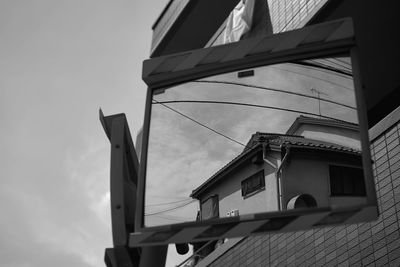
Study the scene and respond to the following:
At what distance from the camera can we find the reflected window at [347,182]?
289 cm

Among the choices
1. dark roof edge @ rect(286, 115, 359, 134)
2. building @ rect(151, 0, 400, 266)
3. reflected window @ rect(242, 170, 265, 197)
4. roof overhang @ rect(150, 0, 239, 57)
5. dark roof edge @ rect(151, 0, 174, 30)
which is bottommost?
reflected window @ rect(242, 170, 265, 197)

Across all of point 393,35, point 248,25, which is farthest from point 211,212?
point 393,35

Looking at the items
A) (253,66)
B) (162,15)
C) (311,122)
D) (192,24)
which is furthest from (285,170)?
(162,15)

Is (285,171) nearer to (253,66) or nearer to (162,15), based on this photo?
(253,66)

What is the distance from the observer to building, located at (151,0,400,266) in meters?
5.97

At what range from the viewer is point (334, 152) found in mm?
3398

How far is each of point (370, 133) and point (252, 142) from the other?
3593 millimetres

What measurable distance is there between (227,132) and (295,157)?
1.49 ft

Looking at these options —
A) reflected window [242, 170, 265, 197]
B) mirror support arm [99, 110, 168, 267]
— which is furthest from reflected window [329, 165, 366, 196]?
mirror support arm [99, 110, 168, 267]

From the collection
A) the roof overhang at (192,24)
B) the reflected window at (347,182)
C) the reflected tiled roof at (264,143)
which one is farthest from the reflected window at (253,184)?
the roof overhang at (192,24)

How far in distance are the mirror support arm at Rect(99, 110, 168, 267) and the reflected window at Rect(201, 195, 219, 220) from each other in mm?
368

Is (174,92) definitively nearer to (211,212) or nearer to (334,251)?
(211,212)

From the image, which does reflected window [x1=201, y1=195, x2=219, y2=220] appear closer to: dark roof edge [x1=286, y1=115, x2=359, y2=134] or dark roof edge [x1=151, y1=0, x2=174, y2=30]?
dark roof edge [x1=286, y1=115, x2=359, y2=134]

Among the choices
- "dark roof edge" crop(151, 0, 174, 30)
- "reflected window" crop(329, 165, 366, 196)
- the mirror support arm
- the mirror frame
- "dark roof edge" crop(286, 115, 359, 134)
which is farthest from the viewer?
"dark roof edge" crop(151, 0, 174, 30)
